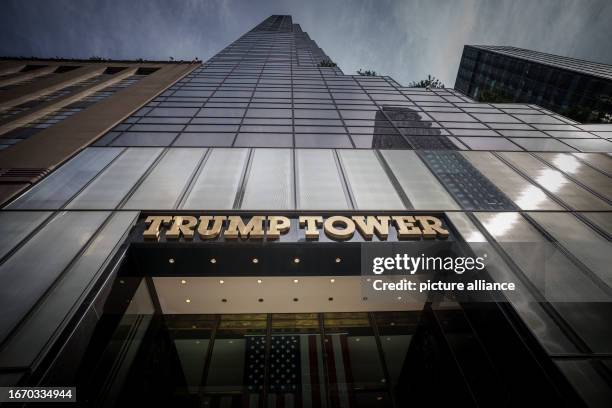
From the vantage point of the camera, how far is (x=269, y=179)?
1048 cm

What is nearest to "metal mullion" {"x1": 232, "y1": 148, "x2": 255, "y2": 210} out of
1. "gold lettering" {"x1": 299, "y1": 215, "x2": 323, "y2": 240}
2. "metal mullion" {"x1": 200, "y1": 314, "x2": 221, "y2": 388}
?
"gold lettering" {"x1": 299, "y1": 215, "x2": 323, "y2": 240}

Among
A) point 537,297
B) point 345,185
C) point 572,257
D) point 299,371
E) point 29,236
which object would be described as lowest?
point 299,371

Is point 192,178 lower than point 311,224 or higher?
higher

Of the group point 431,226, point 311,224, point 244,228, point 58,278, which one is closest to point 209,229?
point 244,228

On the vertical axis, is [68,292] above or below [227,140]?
below

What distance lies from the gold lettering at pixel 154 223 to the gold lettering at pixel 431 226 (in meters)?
7.69

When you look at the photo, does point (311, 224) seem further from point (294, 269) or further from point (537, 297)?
point (537, 297)

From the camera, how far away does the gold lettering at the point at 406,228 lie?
8.16m

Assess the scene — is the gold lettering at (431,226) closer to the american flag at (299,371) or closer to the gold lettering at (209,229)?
the american flag at (299,371)

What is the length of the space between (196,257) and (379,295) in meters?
6.15

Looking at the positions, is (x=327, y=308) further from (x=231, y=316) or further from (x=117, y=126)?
(x=117, y=126)

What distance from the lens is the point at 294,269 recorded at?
8.29 metres

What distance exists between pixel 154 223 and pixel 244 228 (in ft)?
8.83

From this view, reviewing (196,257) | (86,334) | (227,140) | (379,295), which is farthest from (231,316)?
(227,140)
